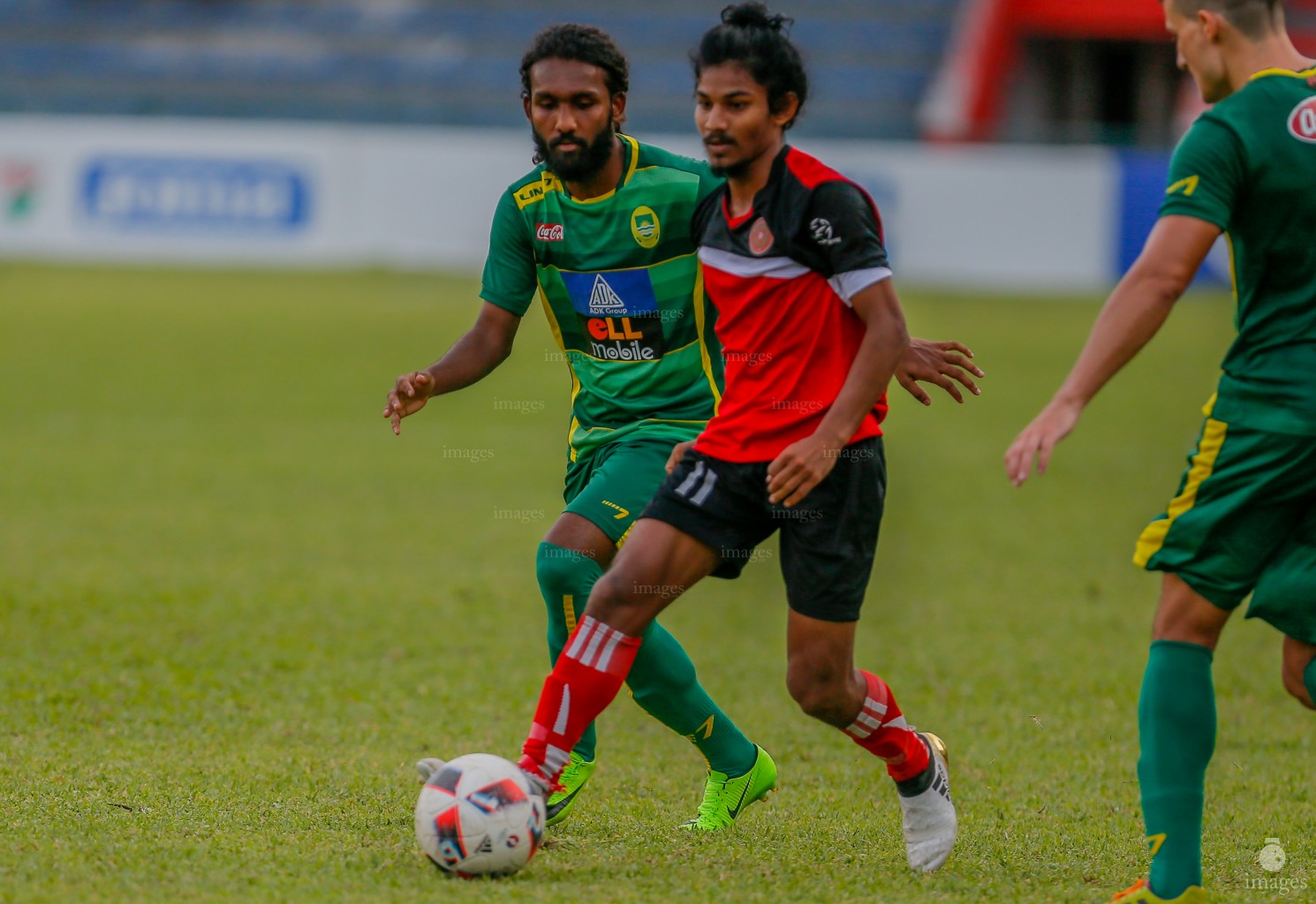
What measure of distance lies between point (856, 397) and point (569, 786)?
1503mm

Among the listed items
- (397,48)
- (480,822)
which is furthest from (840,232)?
(397,48)

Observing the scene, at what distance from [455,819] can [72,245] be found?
20116 millimetres

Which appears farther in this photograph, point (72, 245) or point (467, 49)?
point (467, 49)

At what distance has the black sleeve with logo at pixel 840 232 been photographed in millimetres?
3801

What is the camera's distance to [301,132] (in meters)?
22.2

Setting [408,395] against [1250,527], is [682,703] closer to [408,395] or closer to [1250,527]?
[408,395]

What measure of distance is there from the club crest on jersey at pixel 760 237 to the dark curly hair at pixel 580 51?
79 centimetres

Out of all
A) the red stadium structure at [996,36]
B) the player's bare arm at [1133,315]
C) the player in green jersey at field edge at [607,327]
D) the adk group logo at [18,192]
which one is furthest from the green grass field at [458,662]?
the red stadium structure at [996,36]

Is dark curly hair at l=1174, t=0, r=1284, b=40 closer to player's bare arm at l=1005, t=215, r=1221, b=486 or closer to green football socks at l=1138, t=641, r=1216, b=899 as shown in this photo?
player's bare arm at l=1005, t=215, r=1221, b=486

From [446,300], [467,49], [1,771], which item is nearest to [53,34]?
[467,49]

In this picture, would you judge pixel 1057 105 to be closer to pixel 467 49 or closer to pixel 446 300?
pixel 467 49

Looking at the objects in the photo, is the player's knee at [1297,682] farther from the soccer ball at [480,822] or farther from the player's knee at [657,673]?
the soccer ball at [480,822]

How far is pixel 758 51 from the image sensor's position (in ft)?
12.7

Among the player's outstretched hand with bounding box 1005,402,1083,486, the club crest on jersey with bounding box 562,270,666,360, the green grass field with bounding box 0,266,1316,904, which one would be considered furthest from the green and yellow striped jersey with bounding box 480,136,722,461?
the player's outstretched hand with bounding box 1005,402,1083,486
